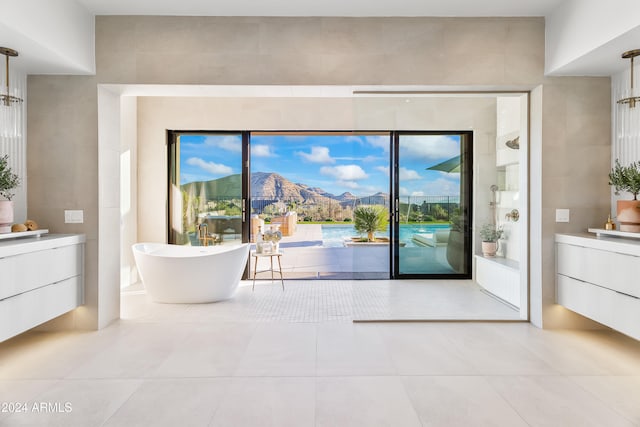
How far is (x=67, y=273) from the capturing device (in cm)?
351

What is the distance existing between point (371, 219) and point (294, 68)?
5.33 ft

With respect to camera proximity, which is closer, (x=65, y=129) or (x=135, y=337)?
(x=135, y=337)

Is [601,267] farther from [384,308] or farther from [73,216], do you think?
[73,216]

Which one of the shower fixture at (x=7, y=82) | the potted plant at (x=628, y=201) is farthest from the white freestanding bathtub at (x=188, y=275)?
the potted plant at (x=628, y=201)

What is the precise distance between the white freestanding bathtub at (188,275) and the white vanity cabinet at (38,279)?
0.89 meters

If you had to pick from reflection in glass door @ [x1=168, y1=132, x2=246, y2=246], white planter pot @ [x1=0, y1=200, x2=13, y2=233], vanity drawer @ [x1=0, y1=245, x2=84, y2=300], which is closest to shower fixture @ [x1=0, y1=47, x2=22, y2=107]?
white planter pot @ [x1=0, y1=200, x2=13, y2=233]

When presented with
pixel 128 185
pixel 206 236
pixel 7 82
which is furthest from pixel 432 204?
A: pixel 128 185

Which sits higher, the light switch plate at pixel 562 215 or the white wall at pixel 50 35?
the white wall at pixel 50 35

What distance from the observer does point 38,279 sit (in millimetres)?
3129

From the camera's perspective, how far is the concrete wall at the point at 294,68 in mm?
3750

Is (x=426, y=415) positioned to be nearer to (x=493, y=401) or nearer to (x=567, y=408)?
(x=493, y=401)

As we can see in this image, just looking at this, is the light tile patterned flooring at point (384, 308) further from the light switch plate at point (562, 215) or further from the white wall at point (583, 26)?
the white wall at point (583, 26)

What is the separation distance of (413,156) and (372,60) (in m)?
1.01

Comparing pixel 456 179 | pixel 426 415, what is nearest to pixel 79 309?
pixel 426 415
